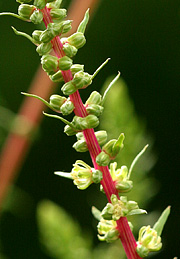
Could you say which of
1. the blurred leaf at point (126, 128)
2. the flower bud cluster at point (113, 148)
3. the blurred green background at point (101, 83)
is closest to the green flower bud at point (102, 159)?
the flower bud cluster at point (113, 148)

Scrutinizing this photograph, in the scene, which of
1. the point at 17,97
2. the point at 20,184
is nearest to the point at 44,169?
the point at 20,184

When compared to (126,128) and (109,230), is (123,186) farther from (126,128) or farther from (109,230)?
(126,128)

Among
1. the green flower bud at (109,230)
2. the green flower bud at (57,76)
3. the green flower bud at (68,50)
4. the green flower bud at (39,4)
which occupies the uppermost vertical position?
the green flower bud at (39,4)

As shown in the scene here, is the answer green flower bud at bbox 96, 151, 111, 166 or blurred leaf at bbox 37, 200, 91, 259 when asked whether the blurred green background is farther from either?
green flower bud at bbox 96, 151, 111, 166

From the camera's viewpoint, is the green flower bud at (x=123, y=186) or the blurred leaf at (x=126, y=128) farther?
the blurred leaf at (x=126, y=128)

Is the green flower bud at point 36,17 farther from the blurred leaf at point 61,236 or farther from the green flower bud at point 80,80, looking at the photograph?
the blurred leaf at point 61,236

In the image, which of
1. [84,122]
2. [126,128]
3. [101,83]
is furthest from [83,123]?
[101,83]
